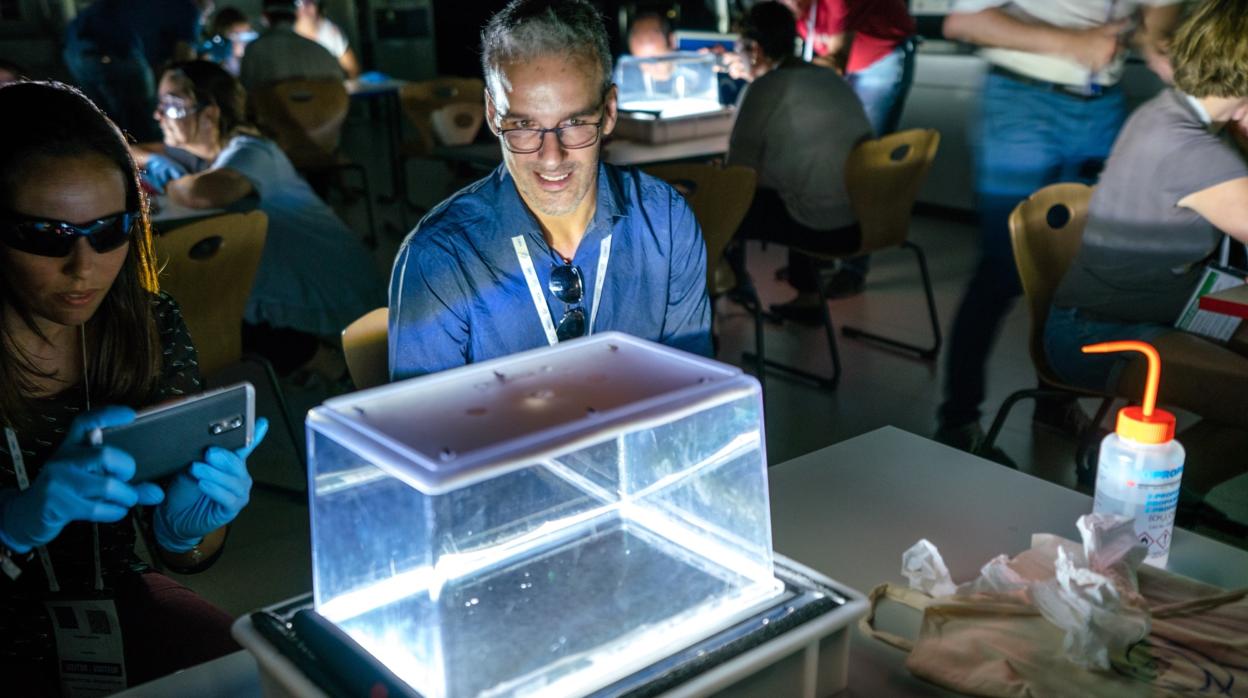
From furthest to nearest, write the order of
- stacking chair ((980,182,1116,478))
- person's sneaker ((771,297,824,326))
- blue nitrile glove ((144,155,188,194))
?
person's sneaker ((771,297,824,326)), blue nitrile glove ((144,155,188,194)), stacking chair ((980,182,1116,478))

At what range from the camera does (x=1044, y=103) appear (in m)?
3.01

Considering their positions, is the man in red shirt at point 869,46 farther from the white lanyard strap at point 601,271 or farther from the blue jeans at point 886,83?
the white lanyard strap at point 601,271

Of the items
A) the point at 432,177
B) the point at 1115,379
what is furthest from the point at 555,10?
the point at 432,177

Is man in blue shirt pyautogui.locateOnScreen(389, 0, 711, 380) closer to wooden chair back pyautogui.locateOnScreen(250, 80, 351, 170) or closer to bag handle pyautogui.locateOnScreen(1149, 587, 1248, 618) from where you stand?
bag handle pyautogui.locateOnScreen(1149, 587, 1248, 618)

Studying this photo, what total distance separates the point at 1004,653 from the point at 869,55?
4.86 meters

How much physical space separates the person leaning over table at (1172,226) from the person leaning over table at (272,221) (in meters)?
2.14

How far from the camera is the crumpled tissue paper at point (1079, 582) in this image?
0.97 metres

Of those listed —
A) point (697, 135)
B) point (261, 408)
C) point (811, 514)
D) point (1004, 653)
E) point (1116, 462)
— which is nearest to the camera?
point (1004, 653)

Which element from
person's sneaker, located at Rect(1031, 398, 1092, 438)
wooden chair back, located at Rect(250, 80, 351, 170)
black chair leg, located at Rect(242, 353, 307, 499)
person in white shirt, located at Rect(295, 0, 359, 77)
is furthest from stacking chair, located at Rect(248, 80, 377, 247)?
person's sneaker, located at Rect(1031, 398, 1092, 438)

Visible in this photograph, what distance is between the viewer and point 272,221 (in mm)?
3324

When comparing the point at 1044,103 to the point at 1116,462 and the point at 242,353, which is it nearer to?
the point at 1116,462

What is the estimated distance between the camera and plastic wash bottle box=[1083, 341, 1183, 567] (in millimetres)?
1142

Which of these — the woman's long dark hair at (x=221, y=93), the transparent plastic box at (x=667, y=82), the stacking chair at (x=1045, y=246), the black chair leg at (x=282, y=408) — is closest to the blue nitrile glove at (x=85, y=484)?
the black chair leg at (x=282, y=408)

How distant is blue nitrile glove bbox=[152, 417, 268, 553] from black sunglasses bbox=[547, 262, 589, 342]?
1.71 feet
